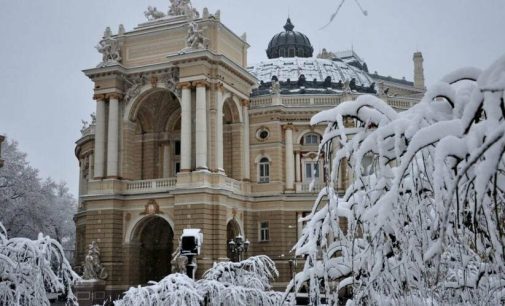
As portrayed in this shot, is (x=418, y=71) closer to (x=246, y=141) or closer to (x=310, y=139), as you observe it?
(x=310, y=139)

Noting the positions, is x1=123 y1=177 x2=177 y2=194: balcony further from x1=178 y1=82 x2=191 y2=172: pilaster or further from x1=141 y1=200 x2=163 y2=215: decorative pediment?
x1=178 y1=82 x2=191 y2=172: pilaster

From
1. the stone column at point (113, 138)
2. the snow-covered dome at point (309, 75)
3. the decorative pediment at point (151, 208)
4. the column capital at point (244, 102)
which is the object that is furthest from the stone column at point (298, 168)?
the stone column at point (113, 138)

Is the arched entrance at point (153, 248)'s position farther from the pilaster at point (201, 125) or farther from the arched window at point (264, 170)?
the arched window at point (264, 170)

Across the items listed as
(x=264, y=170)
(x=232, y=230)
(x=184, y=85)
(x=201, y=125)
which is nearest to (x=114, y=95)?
(x=184, y=85)

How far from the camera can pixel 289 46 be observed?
60.6 m

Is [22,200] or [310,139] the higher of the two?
[310,139]

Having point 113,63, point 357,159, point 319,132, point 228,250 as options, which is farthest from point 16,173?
point 357,159

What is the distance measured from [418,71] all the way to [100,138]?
31.1 m

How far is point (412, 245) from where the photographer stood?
526cm

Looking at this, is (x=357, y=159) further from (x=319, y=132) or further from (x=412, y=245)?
(x=319, y=132)

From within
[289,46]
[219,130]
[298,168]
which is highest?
[289,46]

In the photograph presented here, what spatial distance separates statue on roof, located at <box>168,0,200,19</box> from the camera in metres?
37.8

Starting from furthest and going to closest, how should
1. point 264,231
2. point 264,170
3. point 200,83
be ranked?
point 264,170 < point 264,231 < point 200,83

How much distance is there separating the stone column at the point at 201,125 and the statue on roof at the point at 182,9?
513 centimetres
